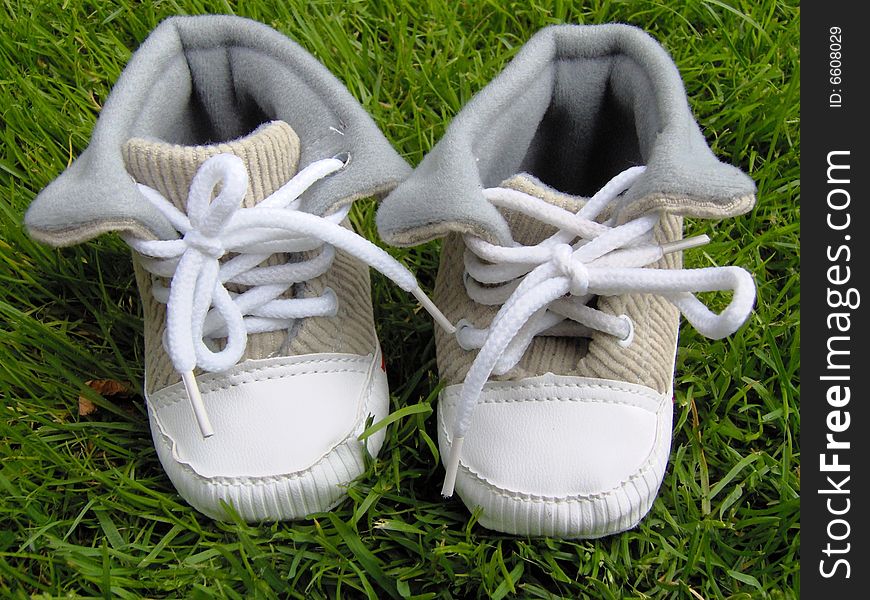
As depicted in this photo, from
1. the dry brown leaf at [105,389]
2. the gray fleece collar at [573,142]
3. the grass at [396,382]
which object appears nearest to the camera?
the gray fleece collar at [573,142]

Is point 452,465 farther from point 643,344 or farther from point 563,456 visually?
point 643,344

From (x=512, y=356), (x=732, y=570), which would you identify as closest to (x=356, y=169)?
(x=512, y=356)

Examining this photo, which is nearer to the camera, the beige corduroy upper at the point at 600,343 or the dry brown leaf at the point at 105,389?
the beige corduroy upper at the point at 600,343

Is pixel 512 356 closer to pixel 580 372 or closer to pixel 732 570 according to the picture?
pixel 580 372

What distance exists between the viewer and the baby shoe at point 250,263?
3.18 ft

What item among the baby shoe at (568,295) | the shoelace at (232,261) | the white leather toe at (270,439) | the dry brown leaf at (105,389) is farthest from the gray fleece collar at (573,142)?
the dry brown leaf at (105,389)

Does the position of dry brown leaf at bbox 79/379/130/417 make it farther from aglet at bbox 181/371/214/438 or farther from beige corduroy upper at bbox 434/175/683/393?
beige corduroy upper at bbox 434/175/683/393

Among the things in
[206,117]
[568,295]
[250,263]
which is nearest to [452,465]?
[568,295]

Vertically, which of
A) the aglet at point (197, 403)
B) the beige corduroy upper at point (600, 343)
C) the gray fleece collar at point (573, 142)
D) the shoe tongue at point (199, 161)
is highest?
the shoe tongue at point (199, 161)

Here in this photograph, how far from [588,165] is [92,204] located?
65 cm

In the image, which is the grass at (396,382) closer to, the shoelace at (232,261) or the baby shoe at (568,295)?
the baby shoe at (568,295)

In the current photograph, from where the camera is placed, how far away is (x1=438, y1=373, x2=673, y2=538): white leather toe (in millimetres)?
961

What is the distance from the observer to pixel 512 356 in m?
1.00

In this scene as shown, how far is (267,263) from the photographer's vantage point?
1.06 meters
